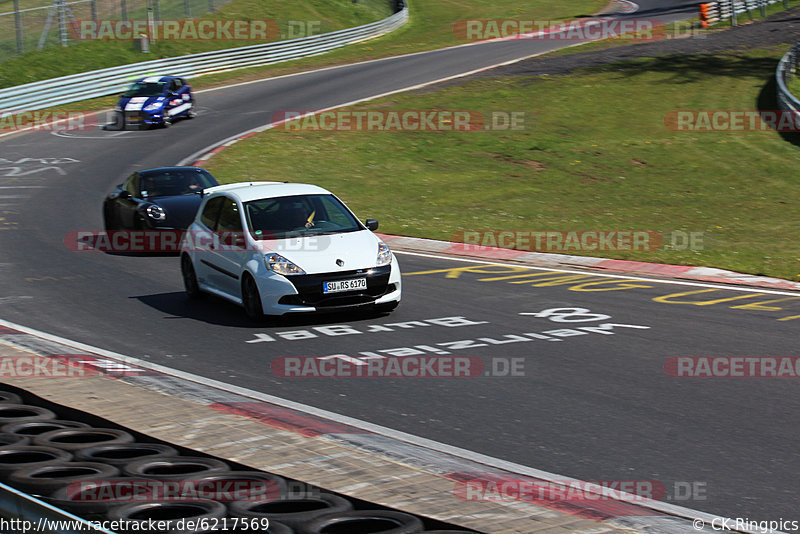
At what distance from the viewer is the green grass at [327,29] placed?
44219 mm

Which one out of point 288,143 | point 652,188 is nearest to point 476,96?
point 288,143

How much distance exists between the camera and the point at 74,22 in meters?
47.3

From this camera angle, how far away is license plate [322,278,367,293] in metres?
11.9

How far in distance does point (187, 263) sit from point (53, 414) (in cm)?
654

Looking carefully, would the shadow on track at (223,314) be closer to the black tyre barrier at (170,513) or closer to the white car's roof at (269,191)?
the white car's roof at (269,191)

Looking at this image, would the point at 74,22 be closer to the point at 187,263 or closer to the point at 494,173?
the point at 494,173

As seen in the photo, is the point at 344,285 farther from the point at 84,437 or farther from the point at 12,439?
the point at 12,439

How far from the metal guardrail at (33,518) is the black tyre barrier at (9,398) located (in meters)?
3.28

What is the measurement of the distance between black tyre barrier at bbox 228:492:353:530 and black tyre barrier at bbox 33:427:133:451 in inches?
68.1

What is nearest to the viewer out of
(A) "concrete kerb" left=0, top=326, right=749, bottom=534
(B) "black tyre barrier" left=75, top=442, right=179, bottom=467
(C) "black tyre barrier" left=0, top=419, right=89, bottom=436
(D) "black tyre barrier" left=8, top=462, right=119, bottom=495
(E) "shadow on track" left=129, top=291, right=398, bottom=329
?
(D) "black tyre barrier" left=8, top=462, right=119, bottom=495

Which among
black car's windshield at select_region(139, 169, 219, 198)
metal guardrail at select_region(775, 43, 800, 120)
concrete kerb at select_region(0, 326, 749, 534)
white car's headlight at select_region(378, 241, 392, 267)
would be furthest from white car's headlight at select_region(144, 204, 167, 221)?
metal guardrail at select_region(775, 43, 800, 120)

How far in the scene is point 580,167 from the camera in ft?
89.7

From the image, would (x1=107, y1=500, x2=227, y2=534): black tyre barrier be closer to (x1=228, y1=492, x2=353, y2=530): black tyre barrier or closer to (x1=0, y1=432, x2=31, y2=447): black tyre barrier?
(x1=228, y1=492, x2=353, y2=530): black tyre barrier

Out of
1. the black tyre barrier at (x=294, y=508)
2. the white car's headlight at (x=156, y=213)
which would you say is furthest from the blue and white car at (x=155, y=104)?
the black tyre barrier at (x=294, y=508)
